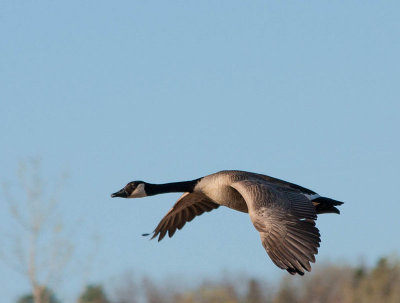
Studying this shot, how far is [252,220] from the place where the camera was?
9.23 metres

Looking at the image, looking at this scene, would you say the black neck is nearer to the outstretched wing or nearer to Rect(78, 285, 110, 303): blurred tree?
the outstretched wing

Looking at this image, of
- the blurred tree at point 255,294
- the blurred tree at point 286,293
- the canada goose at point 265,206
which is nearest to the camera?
the canada goose at point 265,206

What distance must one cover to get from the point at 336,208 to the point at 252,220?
221 cm

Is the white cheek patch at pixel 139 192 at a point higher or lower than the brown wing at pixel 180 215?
higher

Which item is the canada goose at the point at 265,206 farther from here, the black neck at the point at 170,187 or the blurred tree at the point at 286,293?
the blurred tree at the point at 286,293

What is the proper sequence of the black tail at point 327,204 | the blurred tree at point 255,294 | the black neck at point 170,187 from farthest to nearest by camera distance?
1. the blurred tree at point 255,294
2. the black neck at point 170,187
3. the black tail at point 327,204

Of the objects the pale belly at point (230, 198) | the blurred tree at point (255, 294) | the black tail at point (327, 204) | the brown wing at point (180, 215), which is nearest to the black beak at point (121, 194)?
the brown wing at point (180, 215)

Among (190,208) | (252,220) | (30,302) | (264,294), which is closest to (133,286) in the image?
(264,294)

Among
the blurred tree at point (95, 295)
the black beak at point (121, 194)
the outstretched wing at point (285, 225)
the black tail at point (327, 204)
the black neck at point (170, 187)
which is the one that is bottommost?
the blurred tree at point (95, 295)

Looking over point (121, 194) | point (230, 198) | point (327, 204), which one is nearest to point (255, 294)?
point (121, 194)

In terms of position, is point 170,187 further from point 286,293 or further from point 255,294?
point 255,294

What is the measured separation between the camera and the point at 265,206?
30.6ft

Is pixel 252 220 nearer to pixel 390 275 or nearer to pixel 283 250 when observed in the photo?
pixel 283 250

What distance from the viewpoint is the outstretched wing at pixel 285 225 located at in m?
8.56
